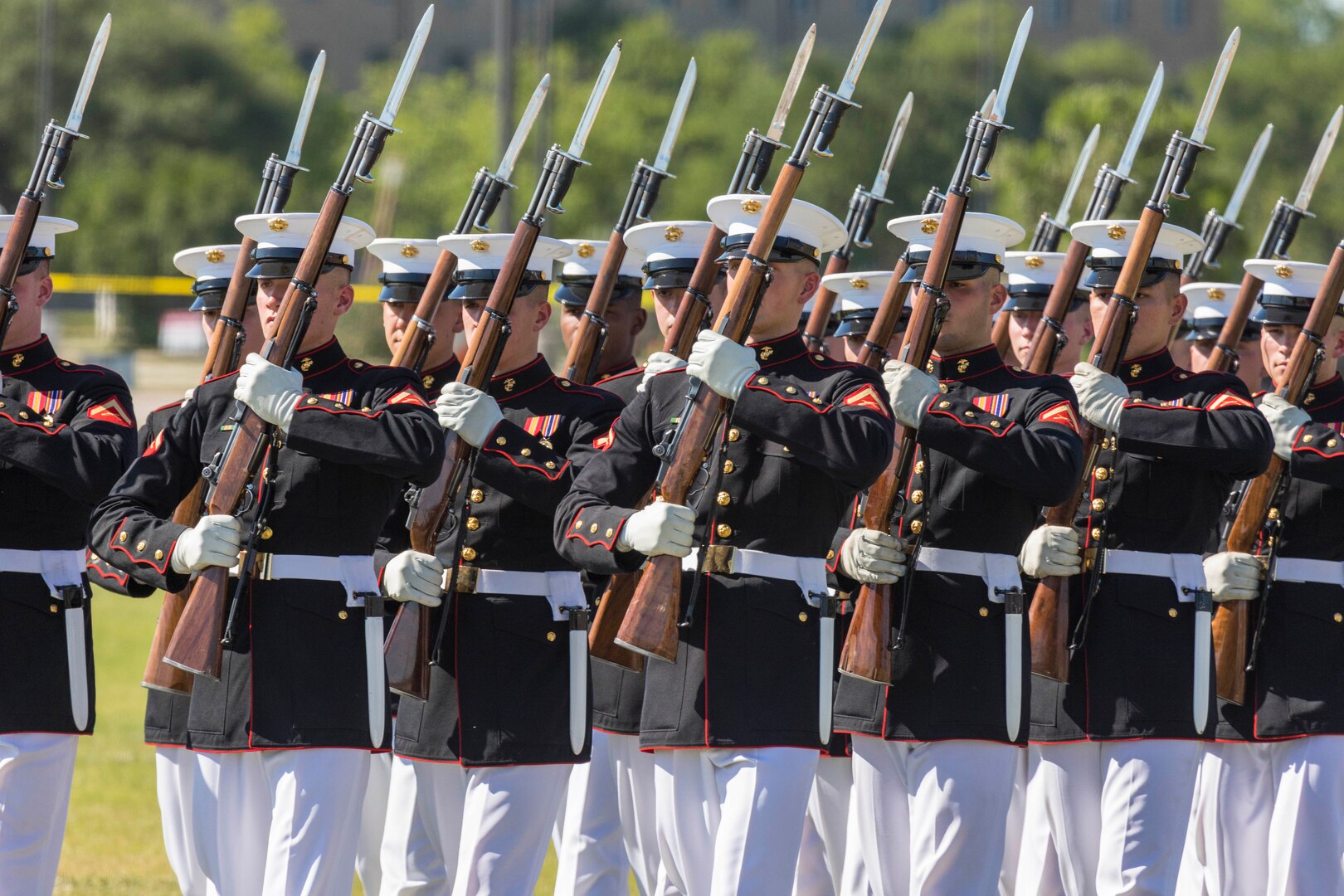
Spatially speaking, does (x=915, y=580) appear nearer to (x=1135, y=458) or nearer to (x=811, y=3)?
(x=1135, y=458)

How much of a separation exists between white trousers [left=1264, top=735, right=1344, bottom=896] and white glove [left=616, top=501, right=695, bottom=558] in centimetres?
315

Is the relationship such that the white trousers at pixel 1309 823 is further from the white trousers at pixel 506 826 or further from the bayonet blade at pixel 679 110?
the bayonet blade at pixel 679 110

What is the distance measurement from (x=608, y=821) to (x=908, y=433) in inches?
84.7

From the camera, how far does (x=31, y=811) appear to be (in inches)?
269

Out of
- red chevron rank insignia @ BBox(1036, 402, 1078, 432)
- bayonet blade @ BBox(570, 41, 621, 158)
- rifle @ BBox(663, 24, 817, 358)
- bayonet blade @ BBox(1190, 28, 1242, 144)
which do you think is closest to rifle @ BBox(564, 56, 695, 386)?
rifle @ BBox(663, 24, 817, 358)

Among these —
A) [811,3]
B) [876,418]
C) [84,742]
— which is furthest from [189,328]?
[811,3]

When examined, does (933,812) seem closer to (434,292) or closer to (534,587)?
(534,587)

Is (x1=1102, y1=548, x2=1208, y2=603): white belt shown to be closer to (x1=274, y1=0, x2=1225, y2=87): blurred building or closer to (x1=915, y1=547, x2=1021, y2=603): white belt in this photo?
(x1=915, y1=547, x2=1021, y2=603): white belt

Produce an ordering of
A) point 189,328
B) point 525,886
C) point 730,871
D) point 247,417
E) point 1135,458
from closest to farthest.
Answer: point 730,871 → point 247,417 → point 525,886 → point 1135,458 → point 189,328

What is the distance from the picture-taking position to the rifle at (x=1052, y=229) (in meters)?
9.10

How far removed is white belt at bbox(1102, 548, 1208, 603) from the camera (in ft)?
23.9

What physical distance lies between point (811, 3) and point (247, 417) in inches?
1998

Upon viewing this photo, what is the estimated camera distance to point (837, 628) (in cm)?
771

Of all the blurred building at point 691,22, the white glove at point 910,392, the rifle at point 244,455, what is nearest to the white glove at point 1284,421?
the white glove at point 910,392
